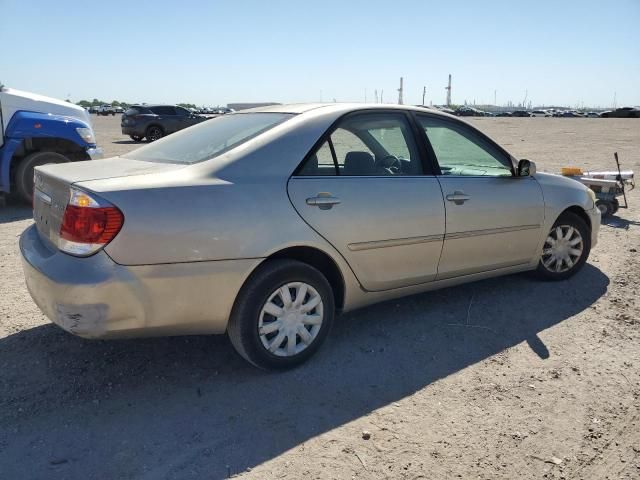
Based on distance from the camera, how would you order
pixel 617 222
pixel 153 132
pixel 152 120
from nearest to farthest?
pixel 617 222
pixel 152 120
pixel 153 132

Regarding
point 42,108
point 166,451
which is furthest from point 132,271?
point 42,108

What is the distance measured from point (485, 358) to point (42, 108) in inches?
284

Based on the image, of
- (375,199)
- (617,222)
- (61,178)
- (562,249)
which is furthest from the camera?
(617,222)

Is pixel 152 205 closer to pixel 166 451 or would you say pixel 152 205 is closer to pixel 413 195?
pixel 166 451

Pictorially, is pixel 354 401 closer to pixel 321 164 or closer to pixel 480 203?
pixel 321 164

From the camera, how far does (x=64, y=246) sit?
282 cm

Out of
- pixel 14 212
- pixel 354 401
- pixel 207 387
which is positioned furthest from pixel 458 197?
pixel 14 212

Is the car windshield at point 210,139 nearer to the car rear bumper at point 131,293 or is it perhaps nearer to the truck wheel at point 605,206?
the car rear bumper at point 131,293

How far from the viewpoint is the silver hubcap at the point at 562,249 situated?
4.88 m

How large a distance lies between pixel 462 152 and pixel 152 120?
1931cm

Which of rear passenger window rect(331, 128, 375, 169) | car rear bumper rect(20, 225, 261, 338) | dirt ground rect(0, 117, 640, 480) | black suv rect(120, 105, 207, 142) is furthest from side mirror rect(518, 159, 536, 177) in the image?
black suv rect(120, 105, 207, 142)

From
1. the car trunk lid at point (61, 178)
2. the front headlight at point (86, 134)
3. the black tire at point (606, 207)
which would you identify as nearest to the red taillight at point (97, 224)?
the car trunk lid at point (61, 178)

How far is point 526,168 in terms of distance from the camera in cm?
445

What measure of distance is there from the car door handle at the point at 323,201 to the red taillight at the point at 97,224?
1113 millimetres
